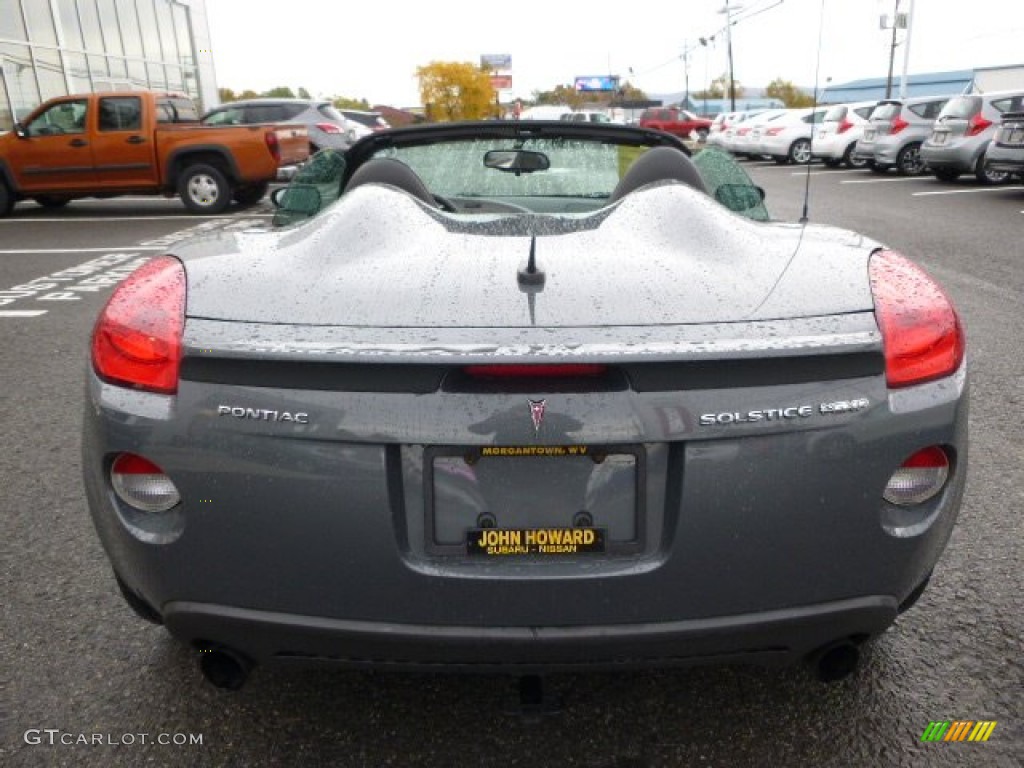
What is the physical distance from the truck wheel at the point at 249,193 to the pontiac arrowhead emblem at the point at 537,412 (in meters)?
12.7

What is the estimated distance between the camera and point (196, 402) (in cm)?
152

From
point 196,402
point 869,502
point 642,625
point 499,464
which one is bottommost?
point 642,625

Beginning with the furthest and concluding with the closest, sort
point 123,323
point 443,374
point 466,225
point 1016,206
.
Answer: point 1016,206, point 466,225, point 123,323, point 443,374

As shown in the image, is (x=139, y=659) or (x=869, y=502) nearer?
(x=869, y=502)

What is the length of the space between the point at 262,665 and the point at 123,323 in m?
0.73

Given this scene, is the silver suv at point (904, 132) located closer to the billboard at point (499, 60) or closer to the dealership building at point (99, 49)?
the dealership building at point (99, 49)

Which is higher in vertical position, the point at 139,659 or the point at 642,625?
the point at 642,625

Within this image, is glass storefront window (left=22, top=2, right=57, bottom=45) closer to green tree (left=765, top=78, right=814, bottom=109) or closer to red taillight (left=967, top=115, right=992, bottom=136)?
red taillight (left=967, top=115, right=992, bottom=136)

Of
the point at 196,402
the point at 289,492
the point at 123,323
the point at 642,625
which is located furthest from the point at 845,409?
the point at 123,323

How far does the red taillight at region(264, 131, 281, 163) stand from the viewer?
12539 millimetres

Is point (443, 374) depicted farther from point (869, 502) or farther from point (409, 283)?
point (869, 502)

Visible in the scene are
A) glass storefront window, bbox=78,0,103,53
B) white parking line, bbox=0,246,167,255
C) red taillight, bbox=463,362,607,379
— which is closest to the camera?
red taillight, bbox=463,362,607,379

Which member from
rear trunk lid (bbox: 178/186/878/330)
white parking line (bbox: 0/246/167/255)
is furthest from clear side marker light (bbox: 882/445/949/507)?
white parking line (bbox: 0/246/167/255)

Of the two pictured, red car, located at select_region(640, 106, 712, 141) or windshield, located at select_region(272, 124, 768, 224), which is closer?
windshield, located at select_region(272, 124, 768, 224)
